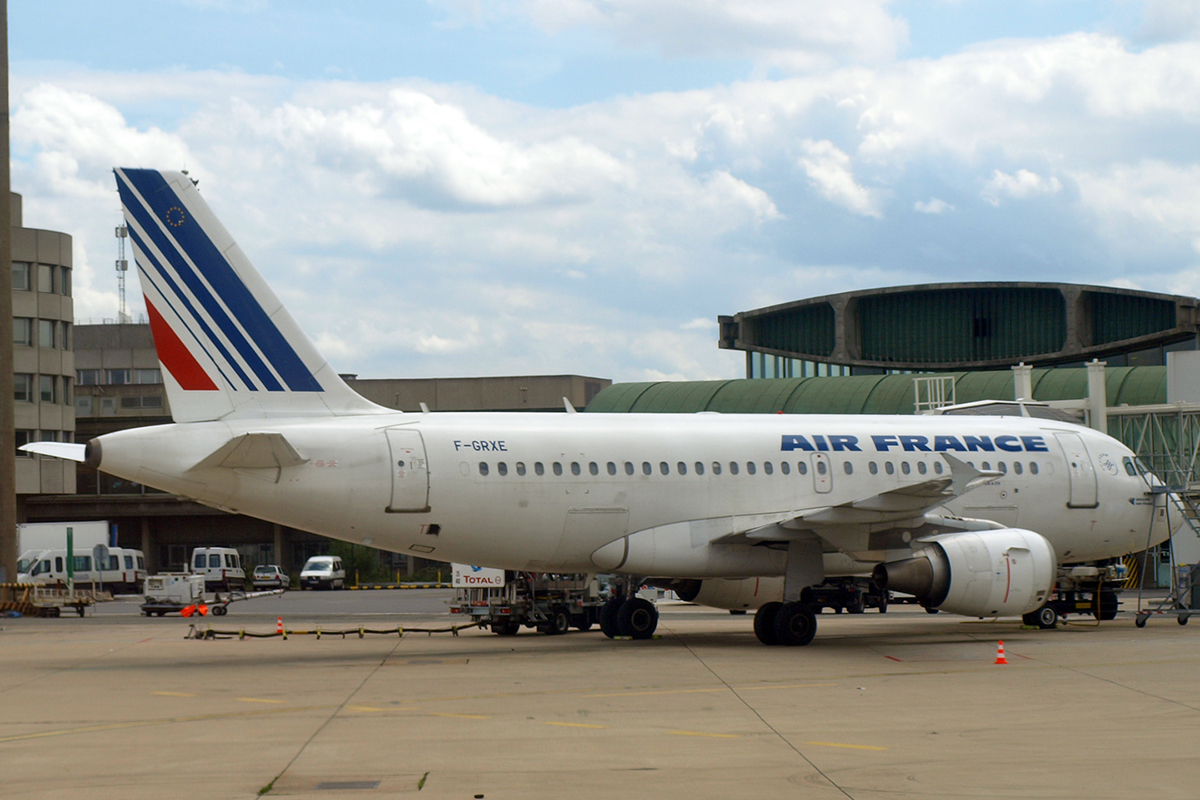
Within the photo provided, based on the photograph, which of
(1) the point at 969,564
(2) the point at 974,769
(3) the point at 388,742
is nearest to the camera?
(2) the point at 974,769

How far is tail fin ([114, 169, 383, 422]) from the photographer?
1938cm

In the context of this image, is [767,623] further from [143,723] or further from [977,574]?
[143,723]

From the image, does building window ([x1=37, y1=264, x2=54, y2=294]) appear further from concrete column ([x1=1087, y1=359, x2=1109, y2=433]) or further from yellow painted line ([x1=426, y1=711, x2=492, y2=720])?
yellow painted line ([x1=426, y1=711, x2=492, y2=720])

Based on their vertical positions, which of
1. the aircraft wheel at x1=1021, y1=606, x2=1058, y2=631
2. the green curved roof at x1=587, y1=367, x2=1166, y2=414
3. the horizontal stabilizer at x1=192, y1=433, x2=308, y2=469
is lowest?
the aircraft wheel at x1=1021, y1=606, x2=1058, y2=631

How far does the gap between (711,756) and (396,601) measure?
3655 cm

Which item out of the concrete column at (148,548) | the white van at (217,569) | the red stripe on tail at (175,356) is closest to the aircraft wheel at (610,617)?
the red stripe on tail at (175,356)

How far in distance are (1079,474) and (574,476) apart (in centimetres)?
1068

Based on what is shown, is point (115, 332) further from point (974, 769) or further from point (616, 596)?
point (974, 769)

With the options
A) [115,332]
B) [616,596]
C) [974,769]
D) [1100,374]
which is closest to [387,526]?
[616,596]

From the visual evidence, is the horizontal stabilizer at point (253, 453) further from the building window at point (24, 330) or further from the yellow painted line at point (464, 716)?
the building window at point (24, 330)

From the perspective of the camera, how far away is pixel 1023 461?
2477 cm

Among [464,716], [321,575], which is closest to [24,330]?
[321,575]

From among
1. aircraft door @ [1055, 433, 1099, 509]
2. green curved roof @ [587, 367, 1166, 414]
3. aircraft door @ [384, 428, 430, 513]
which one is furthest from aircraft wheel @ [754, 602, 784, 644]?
green curved roof @ [587, 367, 1166, 414]

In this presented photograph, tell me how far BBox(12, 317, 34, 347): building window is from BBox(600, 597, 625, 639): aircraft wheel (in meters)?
50.0
